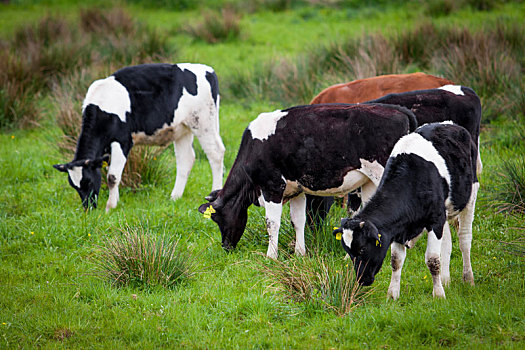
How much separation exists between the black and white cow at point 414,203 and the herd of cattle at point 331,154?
1 cm

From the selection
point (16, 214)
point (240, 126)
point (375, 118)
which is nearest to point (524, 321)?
point (375, 118)

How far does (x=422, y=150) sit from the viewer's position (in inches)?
225

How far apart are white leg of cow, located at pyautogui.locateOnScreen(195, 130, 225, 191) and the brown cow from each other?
1755 mm

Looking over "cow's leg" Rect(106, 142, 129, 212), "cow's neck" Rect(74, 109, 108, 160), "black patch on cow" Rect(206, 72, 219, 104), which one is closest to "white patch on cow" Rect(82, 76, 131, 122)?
"cow's neck" Rect(74, 109, 108, 160)

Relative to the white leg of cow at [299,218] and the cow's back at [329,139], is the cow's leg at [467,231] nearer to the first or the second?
the cow's back at [329,139]

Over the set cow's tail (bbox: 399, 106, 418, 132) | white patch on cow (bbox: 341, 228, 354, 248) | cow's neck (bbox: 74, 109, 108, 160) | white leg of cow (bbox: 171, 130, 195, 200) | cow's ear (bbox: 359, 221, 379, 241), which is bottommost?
white leg of cow (bbox: 171, 130, 195, 200)

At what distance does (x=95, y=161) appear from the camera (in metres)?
8.74

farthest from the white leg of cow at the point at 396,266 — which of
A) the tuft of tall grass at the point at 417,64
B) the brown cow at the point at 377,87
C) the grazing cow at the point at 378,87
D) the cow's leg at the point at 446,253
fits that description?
the tuft of tall grass at the point at 417,64

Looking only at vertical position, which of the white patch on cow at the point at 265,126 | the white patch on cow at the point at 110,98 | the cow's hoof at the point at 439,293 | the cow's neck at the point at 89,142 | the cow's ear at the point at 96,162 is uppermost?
the white patch on cow at the point at 265,126

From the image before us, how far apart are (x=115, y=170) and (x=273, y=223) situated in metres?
3.14

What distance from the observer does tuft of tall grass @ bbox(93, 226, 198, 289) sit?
6.35 meters

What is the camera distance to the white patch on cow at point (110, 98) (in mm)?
8945

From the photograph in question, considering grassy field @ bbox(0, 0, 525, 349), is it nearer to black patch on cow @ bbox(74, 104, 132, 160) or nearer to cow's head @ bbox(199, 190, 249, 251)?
cow's head @ bbox(199, 190, 249, 251)

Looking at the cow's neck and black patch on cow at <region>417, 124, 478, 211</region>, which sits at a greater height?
black patch on cow at <region>417, 124, 478, 211</region>
